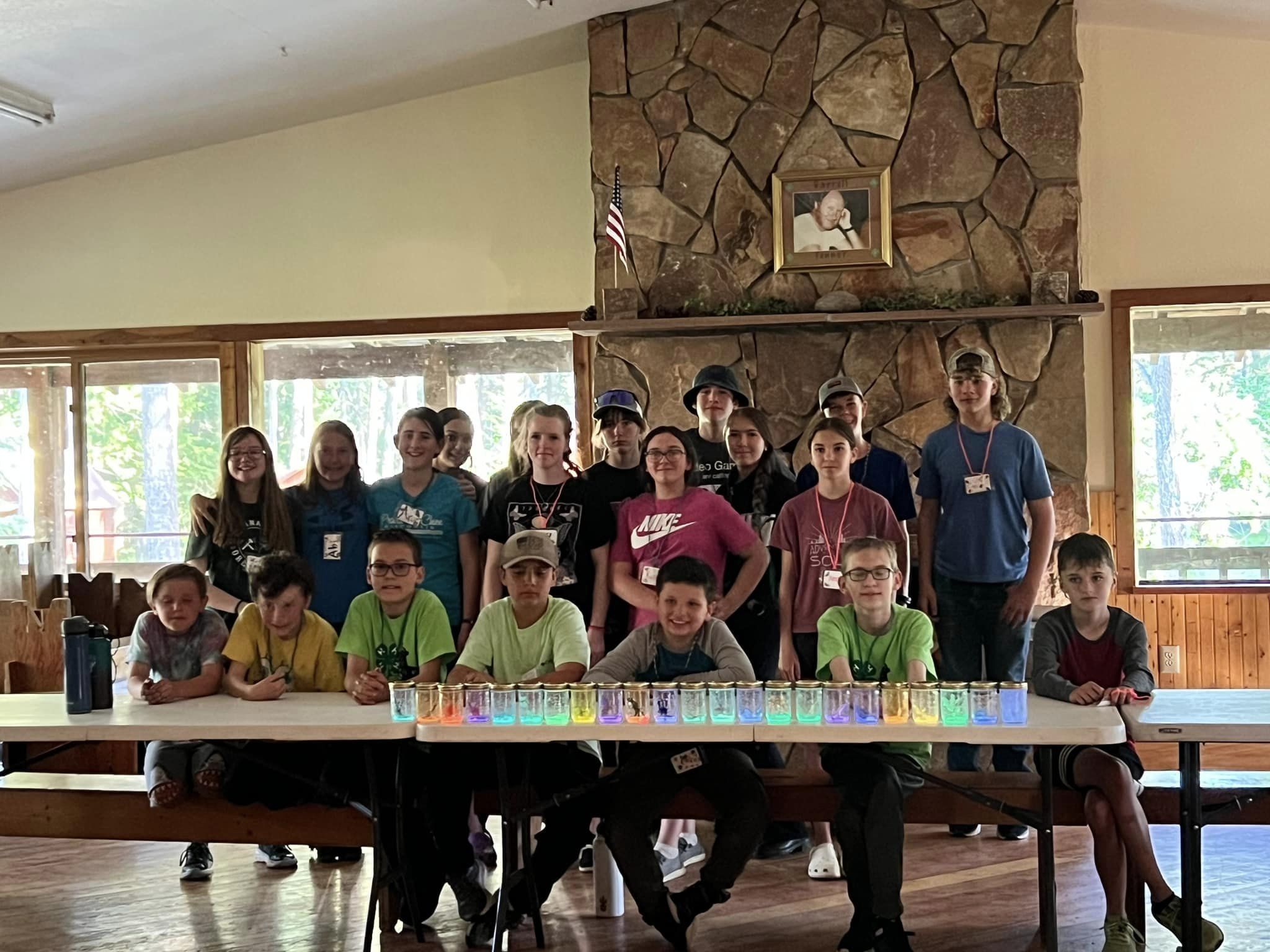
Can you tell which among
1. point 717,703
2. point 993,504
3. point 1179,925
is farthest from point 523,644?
point 1179,925

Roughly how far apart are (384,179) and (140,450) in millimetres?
1924

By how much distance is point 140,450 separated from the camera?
21.6 feet

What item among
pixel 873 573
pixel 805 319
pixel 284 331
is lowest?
pixel 873 573

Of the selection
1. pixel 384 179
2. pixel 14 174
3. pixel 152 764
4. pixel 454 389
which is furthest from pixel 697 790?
pixel 14 174

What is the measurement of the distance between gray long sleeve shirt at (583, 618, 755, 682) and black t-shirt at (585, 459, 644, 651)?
62 cm

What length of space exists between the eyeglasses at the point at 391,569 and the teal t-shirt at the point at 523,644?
25cm

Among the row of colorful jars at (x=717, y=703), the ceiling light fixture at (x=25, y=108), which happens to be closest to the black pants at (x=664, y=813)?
the row of colorful jars at (x=717, y=703)

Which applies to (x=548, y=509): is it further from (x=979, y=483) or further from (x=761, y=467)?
(x=979, y=483)

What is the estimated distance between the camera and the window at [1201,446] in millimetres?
5941

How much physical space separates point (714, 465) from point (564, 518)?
567 millimetres

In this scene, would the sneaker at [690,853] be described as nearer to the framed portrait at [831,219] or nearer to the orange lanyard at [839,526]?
the orange lanyard at [839,526]

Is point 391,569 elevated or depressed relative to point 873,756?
elevated

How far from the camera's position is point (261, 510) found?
3.89 metres

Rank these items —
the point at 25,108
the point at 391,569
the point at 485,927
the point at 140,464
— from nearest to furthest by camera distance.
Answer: the point at 485,927 → the point at 391,569 → the point at 25,108 → the point at 140,464
